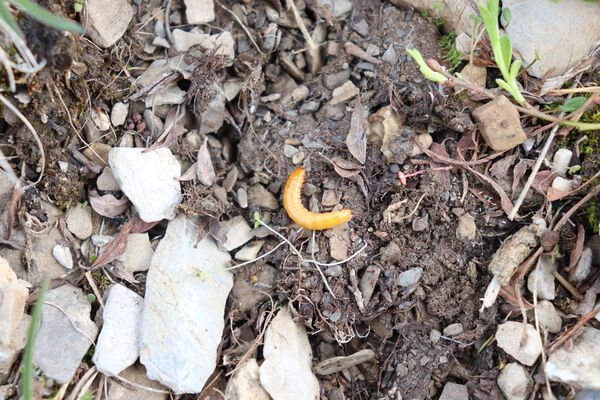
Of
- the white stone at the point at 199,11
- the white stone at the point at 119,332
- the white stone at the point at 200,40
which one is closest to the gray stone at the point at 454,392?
the white stone at the point at 119,332

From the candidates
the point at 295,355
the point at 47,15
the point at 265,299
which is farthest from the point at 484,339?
the point at 47,15

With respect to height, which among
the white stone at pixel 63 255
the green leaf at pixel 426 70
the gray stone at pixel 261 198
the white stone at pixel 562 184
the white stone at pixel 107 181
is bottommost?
the white stone at pixel 63 255

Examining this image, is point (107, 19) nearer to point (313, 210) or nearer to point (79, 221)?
point (79, 221)

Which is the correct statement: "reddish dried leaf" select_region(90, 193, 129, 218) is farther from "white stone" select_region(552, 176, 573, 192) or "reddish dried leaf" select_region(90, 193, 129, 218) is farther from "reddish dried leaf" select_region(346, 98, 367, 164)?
"white stone" select_region(552, 176, 573, 192)

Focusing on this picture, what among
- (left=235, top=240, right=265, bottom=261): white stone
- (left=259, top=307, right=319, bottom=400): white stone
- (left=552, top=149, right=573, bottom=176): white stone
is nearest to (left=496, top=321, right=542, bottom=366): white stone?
(left=552, top=149, right=573, bottom=176): white stone

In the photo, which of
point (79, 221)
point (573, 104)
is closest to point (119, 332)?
point (79, 221)

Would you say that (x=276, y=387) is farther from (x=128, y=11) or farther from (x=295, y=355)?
(x=128, y=11)

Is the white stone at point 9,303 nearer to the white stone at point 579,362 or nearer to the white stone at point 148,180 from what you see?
the white stone at point 148,180
